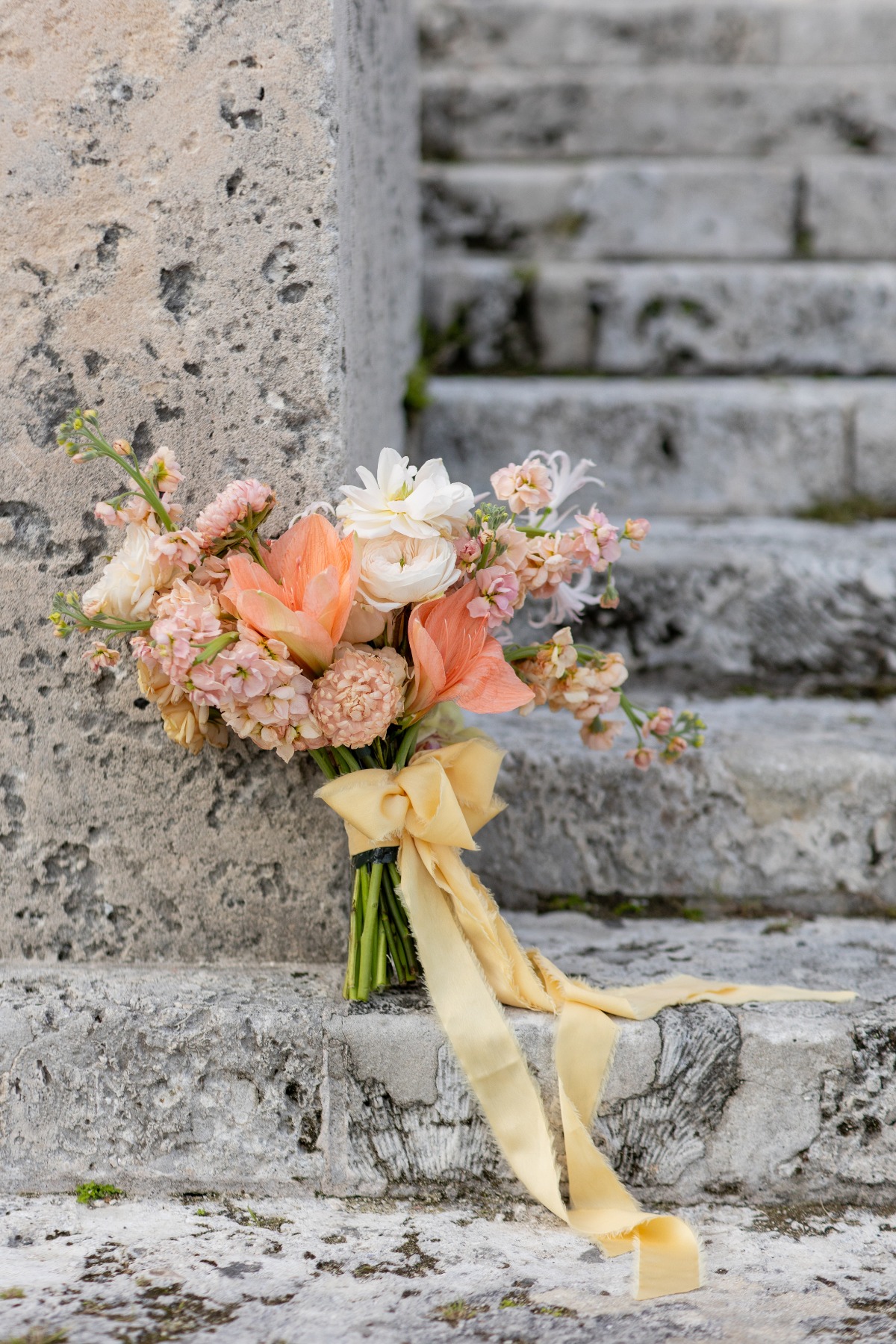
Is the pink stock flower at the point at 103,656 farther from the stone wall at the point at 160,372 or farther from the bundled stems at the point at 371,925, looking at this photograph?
the bundled stems at the point at 371,925

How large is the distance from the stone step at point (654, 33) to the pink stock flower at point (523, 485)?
2605mm

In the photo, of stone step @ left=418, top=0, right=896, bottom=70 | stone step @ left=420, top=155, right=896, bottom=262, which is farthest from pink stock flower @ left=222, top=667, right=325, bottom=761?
stone step @ left=418, top=0, right=896, bottom=70

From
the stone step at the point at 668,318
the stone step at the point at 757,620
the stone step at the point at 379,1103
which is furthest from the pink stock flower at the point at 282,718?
the stone step at the point at 668,318

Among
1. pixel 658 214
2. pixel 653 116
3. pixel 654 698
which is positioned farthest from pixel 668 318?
pixel 654 698

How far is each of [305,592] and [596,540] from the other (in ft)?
1.17

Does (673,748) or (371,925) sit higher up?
(673,748)

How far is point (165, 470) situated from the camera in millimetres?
1240

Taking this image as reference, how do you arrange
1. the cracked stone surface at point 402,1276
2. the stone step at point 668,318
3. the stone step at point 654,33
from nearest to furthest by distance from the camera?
the cracked stone surface at point 402,1276 → the stone step at point 668,318 → the stone step at point 654,33

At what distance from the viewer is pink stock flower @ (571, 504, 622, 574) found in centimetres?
132

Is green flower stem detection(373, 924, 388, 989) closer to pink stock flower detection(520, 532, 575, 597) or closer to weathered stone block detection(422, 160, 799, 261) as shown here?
pink stock flower detection(520, 532, 575, 597)

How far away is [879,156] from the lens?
3066 mm

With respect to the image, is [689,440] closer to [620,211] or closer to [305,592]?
[620,211]

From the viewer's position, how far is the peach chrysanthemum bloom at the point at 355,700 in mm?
1209

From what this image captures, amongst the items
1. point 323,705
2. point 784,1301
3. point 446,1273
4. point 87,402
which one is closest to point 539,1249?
point 446,1273
